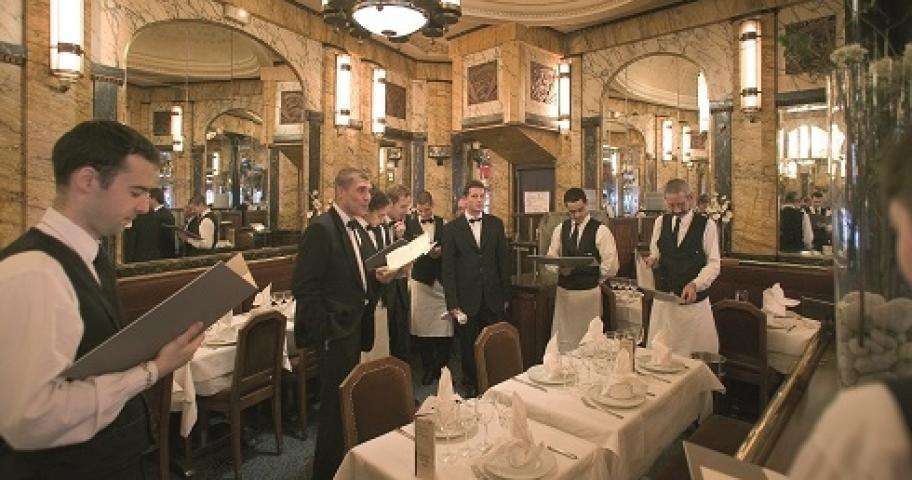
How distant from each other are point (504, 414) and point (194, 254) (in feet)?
15.6

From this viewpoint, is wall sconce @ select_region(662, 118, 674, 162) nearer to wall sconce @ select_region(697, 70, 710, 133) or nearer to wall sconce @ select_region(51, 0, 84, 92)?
wall sconce @ select_region(697, 70, 710, 133)

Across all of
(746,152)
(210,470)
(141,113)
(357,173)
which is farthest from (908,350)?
(141,113)

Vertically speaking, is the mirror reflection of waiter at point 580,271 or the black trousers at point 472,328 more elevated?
the mirror reflection of waiter at point 580,271

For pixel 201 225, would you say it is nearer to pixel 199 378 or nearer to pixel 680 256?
pixel 199 378

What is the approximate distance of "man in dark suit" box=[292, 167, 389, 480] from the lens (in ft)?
9.65

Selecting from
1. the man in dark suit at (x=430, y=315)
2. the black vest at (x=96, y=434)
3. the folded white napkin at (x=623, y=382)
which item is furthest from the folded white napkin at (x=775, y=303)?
the black vest at (x=96, y=434)

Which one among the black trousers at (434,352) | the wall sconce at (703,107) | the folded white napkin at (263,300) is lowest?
the black trousers at (434,352)

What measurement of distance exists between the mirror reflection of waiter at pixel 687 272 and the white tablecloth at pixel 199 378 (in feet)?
11.4

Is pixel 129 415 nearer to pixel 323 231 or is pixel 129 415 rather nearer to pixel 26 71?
pixel 323 231

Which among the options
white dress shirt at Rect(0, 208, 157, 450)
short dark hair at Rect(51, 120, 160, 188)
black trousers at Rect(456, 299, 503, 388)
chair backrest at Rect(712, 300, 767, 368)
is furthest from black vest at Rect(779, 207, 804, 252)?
white dress shirt at Rect(0, 208, 157, 450)

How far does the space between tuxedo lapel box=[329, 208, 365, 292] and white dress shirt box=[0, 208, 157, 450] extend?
1.84 m

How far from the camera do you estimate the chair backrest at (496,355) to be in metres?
2.95

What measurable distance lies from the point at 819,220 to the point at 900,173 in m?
6.43

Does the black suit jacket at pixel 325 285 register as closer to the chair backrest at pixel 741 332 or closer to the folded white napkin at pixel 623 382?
the folded white napkin at pixel 623 382
